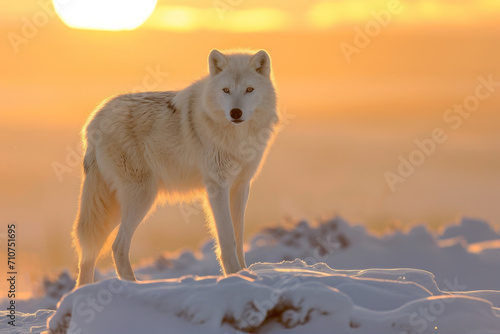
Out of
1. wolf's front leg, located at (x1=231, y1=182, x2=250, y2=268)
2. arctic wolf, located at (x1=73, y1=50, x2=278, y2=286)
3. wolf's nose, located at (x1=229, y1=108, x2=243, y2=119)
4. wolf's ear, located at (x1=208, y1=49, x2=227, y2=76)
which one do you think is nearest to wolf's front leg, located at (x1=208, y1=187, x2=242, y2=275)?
arctic wolf, located at (x1=73, y1=50, x2=278, y2=286)

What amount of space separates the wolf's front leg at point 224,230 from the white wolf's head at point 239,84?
0.86 metres

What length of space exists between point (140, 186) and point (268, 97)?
1810 millimetres

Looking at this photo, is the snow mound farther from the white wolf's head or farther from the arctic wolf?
the white wolf's head

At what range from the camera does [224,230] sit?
661 centimetres

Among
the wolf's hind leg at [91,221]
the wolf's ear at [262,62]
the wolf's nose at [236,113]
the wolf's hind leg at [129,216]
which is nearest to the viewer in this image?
the wolf's nose at [236,113]

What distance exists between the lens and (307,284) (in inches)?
192

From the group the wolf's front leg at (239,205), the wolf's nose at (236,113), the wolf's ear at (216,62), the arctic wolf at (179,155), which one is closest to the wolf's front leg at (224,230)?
the arctic wolf at (179,155)

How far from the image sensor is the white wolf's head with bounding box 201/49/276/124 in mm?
6562

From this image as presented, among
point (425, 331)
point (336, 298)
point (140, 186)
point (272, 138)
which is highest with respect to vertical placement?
point (272, 138)

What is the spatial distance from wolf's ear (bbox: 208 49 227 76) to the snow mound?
2.71 metres

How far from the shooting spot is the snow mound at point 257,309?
4.62 m

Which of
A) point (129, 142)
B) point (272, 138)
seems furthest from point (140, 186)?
point (272, 138)

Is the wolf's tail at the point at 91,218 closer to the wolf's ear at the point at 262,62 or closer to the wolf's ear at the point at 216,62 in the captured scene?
the wolf's ear at the point at 216,62

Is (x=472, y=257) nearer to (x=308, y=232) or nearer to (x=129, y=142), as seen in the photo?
(x=308, y=232)
